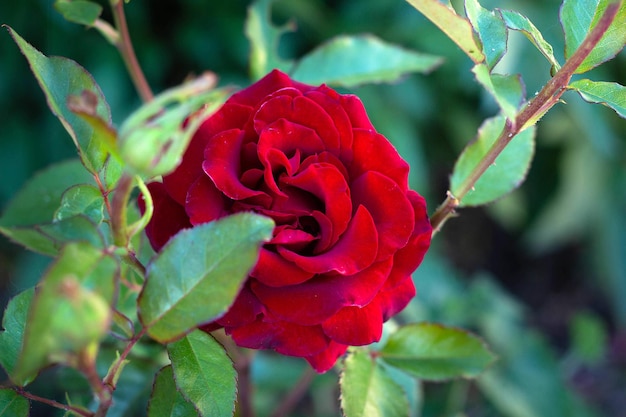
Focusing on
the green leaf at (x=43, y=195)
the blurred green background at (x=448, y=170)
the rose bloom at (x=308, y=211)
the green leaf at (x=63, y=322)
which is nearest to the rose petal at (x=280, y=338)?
the rose bloom at (x=308, y=211)

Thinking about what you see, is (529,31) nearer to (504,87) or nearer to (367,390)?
(504,87)

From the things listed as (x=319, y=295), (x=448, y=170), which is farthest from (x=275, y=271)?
(x=448, y=170)

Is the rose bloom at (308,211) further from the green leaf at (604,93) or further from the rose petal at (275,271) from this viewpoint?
the green leaf at (604,93)

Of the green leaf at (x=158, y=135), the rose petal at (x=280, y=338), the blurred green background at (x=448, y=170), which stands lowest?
the blurred green background at (x=448, y=170)

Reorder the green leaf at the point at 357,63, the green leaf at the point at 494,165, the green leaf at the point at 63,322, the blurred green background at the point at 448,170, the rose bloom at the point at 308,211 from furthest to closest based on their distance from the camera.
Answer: the blurred green background at the point at 448,170 < the green leaf at the point at 357,63 < the green leaf at the point at 494,165 < the rose bloom at the point at 308,211 < the green leaf at the point at 63,322

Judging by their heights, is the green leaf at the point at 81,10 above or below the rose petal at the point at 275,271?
above

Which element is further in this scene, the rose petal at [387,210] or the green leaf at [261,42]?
the green leaf at [261,42]

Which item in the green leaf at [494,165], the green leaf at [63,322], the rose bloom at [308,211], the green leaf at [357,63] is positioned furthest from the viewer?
the green leaf at [357,63]
